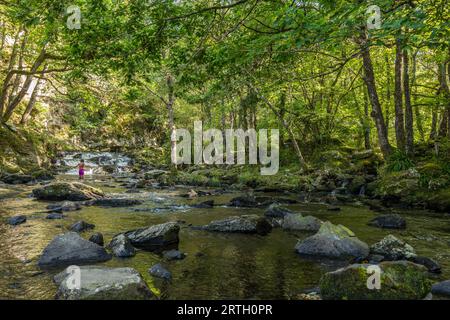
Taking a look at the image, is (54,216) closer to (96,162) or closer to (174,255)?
(174,255)

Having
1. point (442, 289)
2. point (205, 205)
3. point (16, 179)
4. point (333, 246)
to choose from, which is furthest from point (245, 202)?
point (16, 179)

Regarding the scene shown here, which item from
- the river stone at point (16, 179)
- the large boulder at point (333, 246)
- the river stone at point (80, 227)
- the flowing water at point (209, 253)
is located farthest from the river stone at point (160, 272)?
the river stone at point (16, 179)

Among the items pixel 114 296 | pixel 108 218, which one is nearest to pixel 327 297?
pixel 114 296

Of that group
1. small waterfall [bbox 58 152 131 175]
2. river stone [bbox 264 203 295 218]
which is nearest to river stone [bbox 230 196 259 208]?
river stone [bbox 264 203 295 218]

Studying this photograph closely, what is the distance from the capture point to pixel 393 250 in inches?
267

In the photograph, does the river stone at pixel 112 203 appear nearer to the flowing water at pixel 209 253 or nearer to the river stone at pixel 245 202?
the flowing water at pixel 209 253

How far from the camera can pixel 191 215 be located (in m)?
11.6

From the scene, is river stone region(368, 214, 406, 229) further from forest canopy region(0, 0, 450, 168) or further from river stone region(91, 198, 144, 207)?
river stone region(91, 198, 144, 207)

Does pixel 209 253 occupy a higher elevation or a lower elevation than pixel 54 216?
lower

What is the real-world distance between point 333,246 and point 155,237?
12.3 ft

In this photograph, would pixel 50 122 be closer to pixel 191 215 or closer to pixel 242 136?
pixel 242 136

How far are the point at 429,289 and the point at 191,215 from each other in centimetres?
782

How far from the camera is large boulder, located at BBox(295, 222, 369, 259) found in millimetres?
6863

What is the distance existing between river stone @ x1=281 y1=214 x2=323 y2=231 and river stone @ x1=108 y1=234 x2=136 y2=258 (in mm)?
4366
